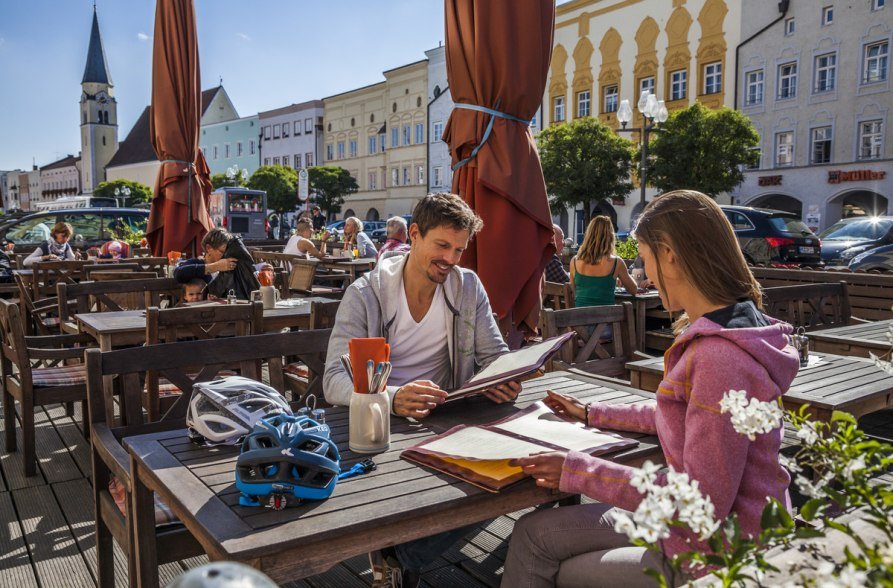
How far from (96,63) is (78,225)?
9279 cm

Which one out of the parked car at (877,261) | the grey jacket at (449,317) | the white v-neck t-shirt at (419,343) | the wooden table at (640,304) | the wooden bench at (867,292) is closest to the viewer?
the grey jacket at (449,317)

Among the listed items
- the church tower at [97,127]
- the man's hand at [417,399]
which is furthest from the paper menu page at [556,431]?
the church tower at [97,127]

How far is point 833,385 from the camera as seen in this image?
3299 millimetres

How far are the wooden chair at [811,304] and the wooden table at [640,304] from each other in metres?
0.94

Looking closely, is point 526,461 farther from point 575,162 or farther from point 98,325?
point 575,162

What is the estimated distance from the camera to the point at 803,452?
4.01 ft

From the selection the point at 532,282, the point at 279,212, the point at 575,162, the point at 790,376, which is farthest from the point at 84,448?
the point at 279,212

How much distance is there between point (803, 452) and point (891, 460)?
8.3 inches

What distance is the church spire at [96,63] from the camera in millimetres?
87125

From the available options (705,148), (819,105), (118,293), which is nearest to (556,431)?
(118,293)

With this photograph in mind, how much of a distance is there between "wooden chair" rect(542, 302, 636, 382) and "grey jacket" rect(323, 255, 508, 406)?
117cm

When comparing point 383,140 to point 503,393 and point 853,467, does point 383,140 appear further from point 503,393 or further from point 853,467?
point 853,467

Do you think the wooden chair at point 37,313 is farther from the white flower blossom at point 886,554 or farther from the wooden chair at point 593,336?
the white flower blossom at point 886,554

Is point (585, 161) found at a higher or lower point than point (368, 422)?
higher
